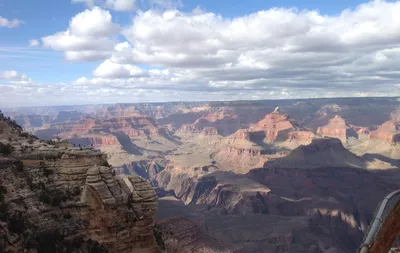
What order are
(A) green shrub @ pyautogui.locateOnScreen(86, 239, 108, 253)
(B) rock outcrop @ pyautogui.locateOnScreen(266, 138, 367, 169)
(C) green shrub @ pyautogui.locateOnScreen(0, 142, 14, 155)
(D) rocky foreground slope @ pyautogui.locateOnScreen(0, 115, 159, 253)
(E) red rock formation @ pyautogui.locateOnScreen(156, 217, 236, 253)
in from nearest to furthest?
(D) rocky foreground slope @ pyautogui.locateOnScreen(0, 115, 159, 253)
(A) green shrub @ pyautogui.locateOnScreen(86, 239, 108, 253)
(C) green shrub @ pyautogui.locateOnScreen(0, 142, 14, 155)
(E) red rock formation @ pyautogui.locateOnScreen(156, 217, 236, 253)
(B) rock outcrop @ pyautogui.locateOnScreen(266, 138, 367, 169)

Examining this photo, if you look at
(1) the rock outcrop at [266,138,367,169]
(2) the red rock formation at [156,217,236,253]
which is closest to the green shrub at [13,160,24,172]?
(2) the red rock formation at [156,217,236,253]

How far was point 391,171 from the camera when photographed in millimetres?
147000

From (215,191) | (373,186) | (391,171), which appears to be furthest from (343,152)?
(215,191)

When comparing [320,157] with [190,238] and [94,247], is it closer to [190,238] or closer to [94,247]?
[190,238]

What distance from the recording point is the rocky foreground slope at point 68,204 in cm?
1789

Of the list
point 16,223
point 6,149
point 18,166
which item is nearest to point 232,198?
point 6,149

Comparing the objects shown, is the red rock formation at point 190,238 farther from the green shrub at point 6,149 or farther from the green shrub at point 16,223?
the green shrub at point 16,223

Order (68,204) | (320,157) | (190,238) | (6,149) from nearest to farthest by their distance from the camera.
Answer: (68,204), (6,149), (190,238), (320,157)

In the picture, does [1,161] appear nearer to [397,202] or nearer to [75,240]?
[75,240]

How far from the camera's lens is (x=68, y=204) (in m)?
20.0

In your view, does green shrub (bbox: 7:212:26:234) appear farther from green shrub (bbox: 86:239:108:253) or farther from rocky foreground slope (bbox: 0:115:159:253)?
green shrub (bbox: 86:239:108:253)

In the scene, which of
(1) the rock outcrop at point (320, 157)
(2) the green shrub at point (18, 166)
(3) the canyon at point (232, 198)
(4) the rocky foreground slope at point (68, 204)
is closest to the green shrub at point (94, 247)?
(4) the rocky foreground slope at point (68, 204)

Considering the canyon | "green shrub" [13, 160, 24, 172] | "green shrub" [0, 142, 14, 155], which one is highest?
"green shrub" [0, 142, 14, 155]

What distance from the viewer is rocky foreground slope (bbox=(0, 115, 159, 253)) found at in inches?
704
